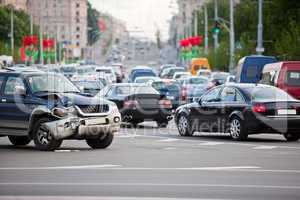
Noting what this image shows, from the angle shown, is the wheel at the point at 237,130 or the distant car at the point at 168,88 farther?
the distant car at the point at 168,88

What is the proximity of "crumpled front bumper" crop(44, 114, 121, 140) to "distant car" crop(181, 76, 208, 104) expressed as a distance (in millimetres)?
27547

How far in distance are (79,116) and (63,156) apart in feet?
5.04

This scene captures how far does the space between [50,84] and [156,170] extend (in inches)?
254

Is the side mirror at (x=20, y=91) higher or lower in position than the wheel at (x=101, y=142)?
higher

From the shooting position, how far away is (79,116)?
22.7m

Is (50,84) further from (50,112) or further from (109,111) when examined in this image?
(109,111)

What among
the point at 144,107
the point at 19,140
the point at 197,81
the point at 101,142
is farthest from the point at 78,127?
the point at 197,81

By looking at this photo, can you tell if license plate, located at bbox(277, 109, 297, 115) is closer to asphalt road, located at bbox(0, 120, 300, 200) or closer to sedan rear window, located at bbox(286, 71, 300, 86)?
asphalt road, located at bbox(0, 120, 300, 200)

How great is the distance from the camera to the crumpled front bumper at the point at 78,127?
891 inches

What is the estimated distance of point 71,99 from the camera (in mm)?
22891

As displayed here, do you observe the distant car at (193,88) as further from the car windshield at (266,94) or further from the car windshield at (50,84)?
the car windshield at (50,84)

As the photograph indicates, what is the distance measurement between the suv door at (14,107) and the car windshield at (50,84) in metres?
0.23

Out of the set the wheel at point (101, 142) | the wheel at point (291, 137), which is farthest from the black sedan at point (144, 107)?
the wheel at point (101, 142)

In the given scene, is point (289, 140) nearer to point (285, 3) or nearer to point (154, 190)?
point (154, 190)
